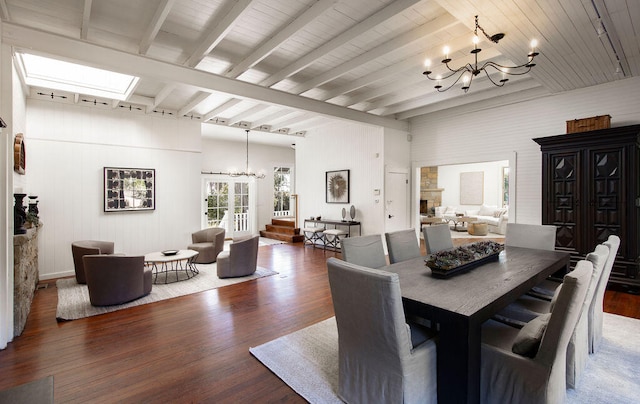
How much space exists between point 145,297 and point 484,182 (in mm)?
11381

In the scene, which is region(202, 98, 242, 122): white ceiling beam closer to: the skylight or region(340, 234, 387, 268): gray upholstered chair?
the skylight

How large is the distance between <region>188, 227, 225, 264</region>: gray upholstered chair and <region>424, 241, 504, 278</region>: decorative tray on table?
4.53 m

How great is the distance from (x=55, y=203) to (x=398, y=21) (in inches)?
233

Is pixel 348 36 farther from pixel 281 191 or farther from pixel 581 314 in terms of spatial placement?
pixel 281 191

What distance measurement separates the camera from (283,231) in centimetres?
951

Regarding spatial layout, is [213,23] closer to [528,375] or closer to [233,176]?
[528,375]

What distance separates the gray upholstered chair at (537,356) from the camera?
5.13 feet

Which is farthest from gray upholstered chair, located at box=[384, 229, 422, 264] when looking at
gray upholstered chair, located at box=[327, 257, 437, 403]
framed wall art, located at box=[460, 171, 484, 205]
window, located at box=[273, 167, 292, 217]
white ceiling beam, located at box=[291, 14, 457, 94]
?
framed wall art, located at box=[460, 171, 484, 205]

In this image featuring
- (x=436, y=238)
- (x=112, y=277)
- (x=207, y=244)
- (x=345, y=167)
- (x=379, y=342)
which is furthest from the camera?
(x=345, y=167)

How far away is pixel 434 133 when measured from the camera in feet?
22.0

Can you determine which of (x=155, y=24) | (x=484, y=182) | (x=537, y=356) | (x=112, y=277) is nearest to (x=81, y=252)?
(x=112, y=277)

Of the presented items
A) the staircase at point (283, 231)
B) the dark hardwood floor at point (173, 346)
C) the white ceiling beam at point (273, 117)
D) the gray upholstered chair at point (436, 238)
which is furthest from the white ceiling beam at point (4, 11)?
the staircase at point (283, 231)

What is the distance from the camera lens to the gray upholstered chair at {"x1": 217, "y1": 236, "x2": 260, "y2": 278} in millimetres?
4984

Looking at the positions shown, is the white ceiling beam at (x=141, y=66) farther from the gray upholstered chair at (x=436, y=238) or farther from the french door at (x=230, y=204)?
the french door at (x=230, y=204)
